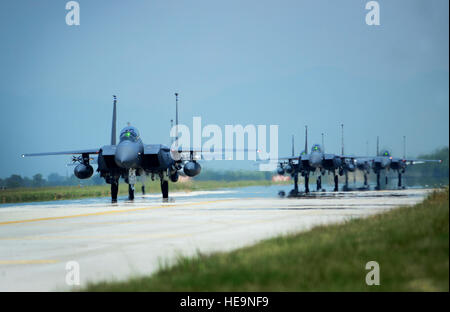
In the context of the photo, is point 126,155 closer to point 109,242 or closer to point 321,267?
point 109,242

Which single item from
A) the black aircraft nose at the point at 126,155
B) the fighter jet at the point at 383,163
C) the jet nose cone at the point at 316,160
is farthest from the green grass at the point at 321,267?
the fighter jet at the point at 383,163

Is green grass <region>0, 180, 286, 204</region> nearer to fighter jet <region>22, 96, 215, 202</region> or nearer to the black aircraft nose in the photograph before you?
fighter jet <region>22, 96, 215, 202</region>

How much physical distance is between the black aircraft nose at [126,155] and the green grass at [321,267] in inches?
878

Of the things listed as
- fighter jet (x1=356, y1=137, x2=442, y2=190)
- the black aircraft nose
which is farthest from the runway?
fighter jet (x1=356, y1=137, x2=442, y2=190)

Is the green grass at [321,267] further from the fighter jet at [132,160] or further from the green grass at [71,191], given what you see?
the green grass at [71,191]

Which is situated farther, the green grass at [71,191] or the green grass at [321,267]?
the green grass at [71,191]

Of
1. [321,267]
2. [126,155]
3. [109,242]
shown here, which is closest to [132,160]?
[126,155]

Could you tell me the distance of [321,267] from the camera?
25.3ft

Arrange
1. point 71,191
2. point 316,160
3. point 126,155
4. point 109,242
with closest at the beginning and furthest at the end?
point 109,242
point 126,155
point 316,160
point 71,191

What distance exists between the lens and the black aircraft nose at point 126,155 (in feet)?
103

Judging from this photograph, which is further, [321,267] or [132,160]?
[132,160]

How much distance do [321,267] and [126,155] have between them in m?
24.8

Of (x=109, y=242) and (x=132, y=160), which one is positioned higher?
(x=132, y=160)
